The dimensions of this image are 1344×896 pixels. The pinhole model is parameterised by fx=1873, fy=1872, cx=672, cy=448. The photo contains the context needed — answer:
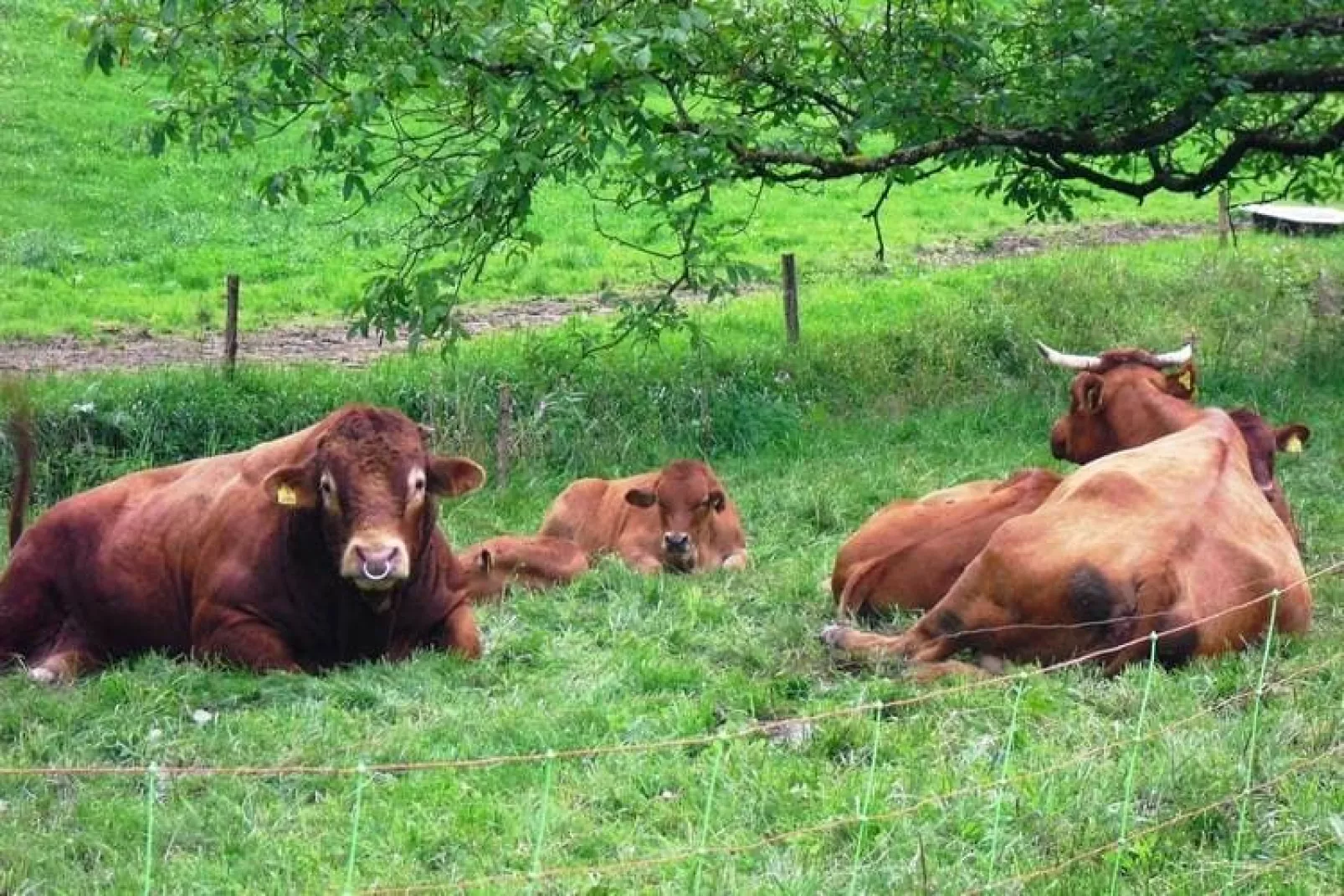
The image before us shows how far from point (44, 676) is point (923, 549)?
4468mm

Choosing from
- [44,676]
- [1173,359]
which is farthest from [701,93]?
[44,676]

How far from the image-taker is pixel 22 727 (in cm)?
800

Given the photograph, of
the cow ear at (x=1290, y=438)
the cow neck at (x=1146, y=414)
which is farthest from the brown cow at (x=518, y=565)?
the cow ear at (x=1290, y=438)

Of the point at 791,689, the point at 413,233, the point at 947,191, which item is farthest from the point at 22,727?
the point at 947,191

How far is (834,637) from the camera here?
9.09 m

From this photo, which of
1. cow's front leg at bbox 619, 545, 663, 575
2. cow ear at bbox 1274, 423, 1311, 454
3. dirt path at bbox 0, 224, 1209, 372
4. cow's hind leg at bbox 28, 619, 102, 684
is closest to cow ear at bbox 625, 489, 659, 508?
cow's front leg at bbox 619, 545, 663, 575

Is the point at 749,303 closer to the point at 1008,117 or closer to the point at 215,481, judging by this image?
the point at 1008,117

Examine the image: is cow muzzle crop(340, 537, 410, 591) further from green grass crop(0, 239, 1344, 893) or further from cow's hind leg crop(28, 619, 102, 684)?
cow's hind leg crop(28, 619, 102, 684)

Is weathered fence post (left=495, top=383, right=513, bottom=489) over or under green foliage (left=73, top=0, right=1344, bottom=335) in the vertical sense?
under

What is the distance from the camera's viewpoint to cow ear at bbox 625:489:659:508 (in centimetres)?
1245

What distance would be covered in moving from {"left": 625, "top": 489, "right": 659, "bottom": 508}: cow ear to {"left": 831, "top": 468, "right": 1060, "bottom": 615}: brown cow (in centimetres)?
253

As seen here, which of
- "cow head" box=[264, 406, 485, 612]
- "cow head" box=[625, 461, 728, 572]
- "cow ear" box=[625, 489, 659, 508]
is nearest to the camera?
"cow head" box=[264, 406, 485, 612]

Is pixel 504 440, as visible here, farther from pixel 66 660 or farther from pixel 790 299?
pixel 66 660

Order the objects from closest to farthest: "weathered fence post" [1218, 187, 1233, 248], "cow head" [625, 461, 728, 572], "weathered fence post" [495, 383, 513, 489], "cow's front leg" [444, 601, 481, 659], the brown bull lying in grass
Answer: the brown bull lying in grass < "cow's front leg" [444, 601, 481, 659] < "cow head" [625, 461, 728, 572] < "weathered fence post" [495, 383, 513, 489] < "weathered fence post" [1218, 187, 1233, 248]
